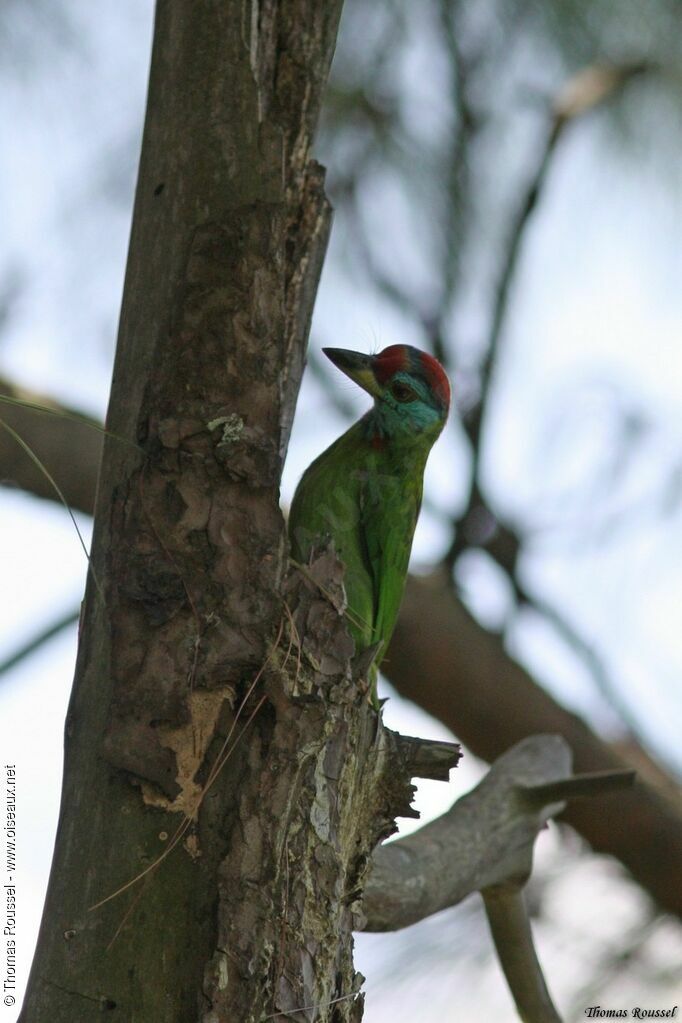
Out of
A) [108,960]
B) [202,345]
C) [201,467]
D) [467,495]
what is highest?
[467,495]

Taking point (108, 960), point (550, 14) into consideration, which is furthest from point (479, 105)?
point (108, 960)

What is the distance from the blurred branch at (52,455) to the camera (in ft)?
12.7

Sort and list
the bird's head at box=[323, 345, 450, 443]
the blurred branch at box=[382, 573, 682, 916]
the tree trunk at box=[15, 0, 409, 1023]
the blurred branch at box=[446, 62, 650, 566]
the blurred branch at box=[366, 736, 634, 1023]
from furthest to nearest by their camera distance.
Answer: the blurred branch at box=[382, 573, 682, 916], the blurred branch at box=[446, 62, 650, 566], the bird's head at box=[323, 345, 450, 443], the blurred branch at box=[366, 736, 634, 1023], the tree trunk at box=[15, 0, 409, 1023]

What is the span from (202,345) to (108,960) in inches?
33.9

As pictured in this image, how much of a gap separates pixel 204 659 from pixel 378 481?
53.1 inches

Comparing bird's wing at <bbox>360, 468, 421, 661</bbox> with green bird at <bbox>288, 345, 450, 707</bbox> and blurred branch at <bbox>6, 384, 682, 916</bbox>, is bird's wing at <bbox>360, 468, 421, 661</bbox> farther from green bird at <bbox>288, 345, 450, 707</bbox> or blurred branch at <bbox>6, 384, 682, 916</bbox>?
blurred branch at <bbox>6, 384, 682, 916</bbox>

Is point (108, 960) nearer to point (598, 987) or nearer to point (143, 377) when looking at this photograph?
point (143, 377)

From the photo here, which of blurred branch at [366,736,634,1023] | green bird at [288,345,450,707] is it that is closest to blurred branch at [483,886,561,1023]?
blurred branch at [366,736,634,1023]

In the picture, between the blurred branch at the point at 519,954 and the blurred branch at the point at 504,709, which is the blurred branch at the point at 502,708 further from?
the blurred branch at the point at 519,954

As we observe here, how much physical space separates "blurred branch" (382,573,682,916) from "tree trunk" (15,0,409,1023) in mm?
2298

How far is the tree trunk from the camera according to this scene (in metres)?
1.56

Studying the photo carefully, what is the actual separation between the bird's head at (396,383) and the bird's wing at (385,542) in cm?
16

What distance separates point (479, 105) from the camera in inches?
153

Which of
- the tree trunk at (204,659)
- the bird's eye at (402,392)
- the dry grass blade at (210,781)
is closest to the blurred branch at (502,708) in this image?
the bird's eye at (402,392)
